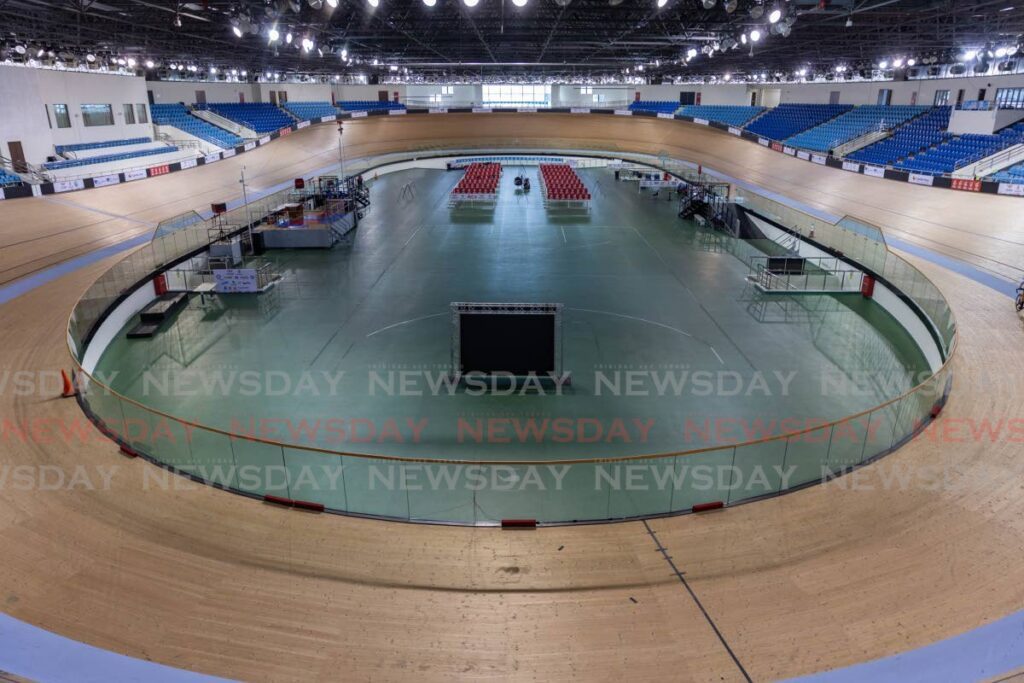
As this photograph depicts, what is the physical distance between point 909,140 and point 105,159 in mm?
47007

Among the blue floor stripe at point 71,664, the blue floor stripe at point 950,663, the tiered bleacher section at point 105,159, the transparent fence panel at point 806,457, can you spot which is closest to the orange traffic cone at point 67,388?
the blue floor stripe at point 71,664

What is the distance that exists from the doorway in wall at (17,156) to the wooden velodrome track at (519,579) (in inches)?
1115

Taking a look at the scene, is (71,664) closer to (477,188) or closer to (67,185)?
(67,185)

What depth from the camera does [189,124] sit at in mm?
45750

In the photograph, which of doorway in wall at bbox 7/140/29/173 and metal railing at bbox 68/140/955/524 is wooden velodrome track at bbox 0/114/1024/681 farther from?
doorway in wall at bbox 7/140/29/173

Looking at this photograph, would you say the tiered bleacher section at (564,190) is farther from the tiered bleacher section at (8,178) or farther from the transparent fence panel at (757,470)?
the transparent fence panel at (757,470)

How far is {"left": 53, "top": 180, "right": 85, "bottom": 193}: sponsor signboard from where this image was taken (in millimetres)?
28859

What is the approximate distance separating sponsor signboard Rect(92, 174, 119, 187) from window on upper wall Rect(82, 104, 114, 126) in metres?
6.42

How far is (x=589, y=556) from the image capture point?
24.6ft

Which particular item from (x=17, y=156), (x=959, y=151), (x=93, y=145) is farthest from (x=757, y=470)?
(x=93, y=145)

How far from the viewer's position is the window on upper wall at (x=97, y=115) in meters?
35.9

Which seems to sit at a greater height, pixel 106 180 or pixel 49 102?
pixel 49 102

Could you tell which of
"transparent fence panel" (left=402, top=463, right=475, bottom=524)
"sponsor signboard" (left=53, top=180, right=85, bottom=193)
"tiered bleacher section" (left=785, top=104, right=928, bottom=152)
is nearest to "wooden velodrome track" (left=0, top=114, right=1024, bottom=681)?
"transparent fence panel" (left=402, top=463, right=475, bottom=524)

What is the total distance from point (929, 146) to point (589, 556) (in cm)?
3852
